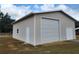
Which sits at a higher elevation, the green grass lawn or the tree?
the tree

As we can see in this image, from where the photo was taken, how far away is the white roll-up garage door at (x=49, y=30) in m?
5.22

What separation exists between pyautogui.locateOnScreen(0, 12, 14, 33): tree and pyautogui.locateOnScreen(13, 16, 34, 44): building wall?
126 mm

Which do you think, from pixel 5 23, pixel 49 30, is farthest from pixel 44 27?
pixel 5 23

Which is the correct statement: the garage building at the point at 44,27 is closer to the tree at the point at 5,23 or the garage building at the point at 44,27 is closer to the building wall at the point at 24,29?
the building wall at the point at 24,29

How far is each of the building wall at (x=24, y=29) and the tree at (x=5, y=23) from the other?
126 mm

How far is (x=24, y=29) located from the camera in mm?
5277

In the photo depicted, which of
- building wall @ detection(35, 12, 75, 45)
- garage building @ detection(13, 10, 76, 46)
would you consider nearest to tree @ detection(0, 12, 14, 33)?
garage building @ detection(13, 10, 76, 46)

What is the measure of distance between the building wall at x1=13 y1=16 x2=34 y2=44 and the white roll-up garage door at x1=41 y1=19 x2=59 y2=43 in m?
0.26

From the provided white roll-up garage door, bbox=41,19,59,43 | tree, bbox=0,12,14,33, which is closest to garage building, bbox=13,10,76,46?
white roll-up garage door, bbox=41,19,59,43

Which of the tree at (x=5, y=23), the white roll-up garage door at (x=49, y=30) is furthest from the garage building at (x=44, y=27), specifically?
the tree at (x=5, y=23)

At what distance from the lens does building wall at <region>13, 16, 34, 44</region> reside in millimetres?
5164

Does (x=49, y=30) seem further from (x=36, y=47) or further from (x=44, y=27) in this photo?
(x=36, y=47)

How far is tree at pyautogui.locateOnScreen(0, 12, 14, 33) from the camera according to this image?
5.20 metres

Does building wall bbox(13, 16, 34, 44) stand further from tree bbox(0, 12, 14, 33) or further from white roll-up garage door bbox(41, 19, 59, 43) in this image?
white roll-up garage door bbox(41, 19, 59, 43)
